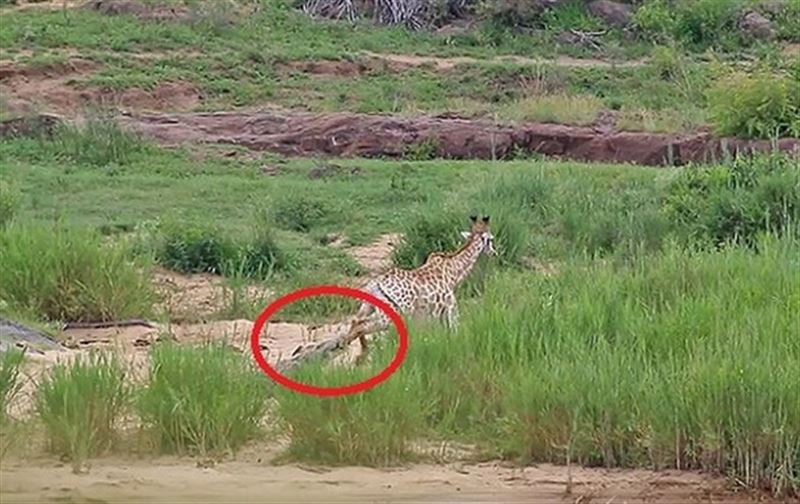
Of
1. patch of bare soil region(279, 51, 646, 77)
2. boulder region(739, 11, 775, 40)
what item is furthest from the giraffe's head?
boulder region(739, 11, 775, 40)

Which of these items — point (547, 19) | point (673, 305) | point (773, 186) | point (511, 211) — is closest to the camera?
point (673, 305)

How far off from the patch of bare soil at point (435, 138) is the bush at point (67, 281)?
9.83 m

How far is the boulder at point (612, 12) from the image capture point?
3209cm

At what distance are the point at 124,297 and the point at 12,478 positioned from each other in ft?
13.7

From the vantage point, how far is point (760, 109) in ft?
65.0

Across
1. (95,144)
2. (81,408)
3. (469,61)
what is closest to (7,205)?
(95,144)

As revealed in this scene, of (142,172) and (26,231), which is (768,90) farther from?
(26,231)

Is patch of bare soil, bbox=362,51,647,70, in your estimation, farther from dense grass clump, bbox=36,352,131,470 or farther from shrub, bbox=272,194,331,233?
dense grass clump, bbox=36,352,131,470

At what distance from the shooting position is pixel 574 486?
22.7 ft

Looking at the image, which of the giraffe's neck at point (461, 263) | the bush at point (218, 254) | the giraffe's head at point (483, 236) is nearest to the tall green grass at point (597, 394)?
the giraffe's neck at point (461, 263)

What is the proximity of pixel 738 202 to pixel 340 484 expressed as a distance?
22.5ft

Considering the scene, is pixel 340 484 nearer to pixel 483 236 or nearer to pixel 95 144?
pixel 483 236

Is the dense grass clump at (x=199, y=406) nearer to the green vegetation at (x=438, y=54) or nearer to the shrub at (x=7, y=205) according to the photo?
the shrub at (x=7, y=205)

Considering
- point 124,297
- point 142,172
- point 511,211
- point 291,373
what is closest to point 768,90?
point 511,211
